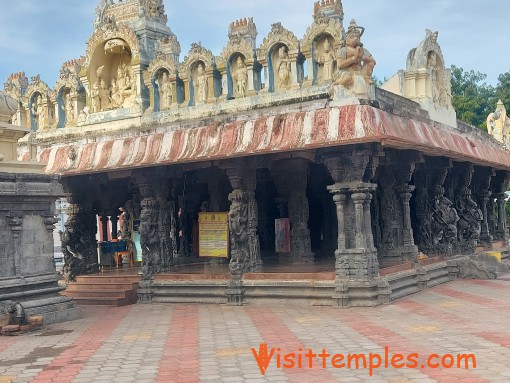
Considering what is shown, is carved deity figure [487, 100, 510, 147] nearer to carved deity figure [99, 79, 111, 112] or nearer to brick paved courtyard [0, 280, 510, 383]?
brick paved courtyard [0, 280, 510, 383]

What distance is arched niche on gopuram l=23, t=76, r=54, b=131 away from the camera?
58.6 ft

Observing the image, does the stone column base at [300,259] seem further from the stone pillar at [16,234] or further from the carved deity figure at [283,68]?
the stone pillar at [16,234]

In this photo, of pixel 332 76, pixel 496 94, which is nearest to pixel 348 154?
pixel 332 76

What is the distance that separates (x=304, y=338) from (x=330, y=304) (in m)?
Answer: 3.31

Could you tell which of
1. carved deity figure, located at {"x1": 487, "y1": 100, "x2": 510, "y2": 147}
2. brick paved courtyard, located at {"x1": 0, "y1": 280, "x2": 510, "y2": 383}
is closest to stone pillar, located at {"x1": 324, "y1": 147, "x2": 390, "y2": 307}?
brick paved courtyard, located at {"x1": 0, "y1": 280, "x2": 510, "y2": 383}

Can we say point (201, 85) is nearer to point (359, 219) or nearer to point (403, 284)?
point (359, 219)

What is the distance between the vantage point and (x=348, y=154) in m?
12.7

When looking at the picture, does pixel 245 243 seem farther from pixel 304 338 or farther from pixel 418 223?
pixel 418 223

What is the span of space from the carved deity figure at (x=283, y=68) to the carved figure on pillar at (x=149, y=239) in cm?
424

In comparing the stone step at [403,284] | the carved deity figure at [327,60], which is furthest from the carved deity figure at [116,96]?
the stone step at [403,284]

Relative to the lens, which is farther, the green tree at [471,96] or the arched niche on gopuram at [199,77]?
the green tree at [471,96]

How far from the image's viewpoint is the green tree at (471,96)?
44000 mm

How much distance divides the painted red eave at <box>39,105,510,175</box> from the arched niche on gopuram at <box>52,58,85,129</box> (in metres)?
1.09

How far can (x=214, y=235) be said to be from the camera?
15.4 m
